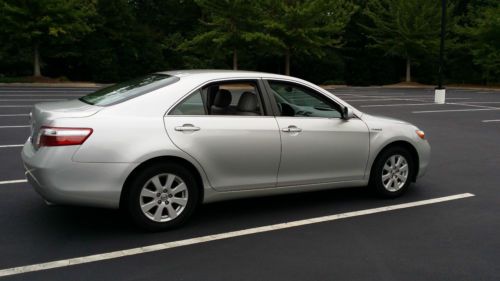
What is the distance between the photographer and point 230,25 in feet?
108

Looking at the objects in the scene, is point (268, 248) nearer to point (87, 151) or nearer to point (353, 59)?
point (87, 151)

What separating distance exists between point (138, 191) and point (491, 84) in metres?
39.5

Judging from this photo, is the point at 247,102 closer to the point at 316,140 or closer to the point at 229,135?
the point at 229,135

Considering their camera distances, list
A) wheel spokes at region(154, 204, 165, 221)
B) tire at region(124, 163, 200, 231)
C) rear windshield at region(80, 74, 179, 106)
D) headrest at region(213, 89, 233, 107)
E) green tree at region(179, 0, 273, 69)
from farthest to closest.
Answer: green tree at region(179, 0, 273, 69) < headrest at region(213, 89, 233, 107) < rear windshield at region(80, 74, 179, 106) < wheel spokes at region(154, 204, 165, 221) < tire at region(124, 163, 200, 231)

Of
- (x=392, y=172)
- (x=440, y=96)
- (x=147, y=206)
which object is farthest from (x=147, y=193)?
(x=440, y=96)

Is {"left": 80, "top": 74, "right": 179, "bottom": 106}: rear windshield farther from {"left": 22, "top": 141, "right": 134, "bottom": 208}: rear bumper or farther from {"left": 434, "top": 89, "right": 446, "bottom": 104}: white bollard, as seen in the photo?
{"left": 434, "top": 89, "right": 446, "bottom": 104}: white bollard

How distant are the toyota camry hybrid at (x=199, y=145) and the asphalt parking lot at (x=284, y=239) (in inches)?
13.2

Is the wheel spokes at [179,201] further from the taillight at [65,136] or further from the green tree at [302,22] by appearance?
the green tree at [302,22]

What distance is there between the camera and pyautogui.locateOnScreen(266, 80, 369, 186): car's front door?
5344 mm

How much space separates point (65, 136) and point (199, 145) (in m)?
1.21

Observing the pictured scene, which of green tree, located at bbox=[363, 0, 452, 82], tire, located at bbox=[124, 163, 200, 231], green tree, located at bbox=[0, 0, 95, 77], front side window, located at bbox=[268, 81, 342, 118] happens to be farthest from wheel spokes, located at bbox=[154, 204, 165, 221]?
green tree, located at bbox=[363, 0, 452, 82]

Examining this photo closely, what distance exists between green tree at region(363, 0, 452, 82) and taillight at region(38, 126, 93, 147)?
34073 mm

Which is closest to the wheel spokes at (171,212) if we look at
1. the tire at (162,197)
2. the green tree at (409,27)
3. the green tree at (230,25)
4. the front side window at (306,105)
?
the tire at (162,197)

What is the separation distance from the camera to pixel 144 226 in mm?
4691
